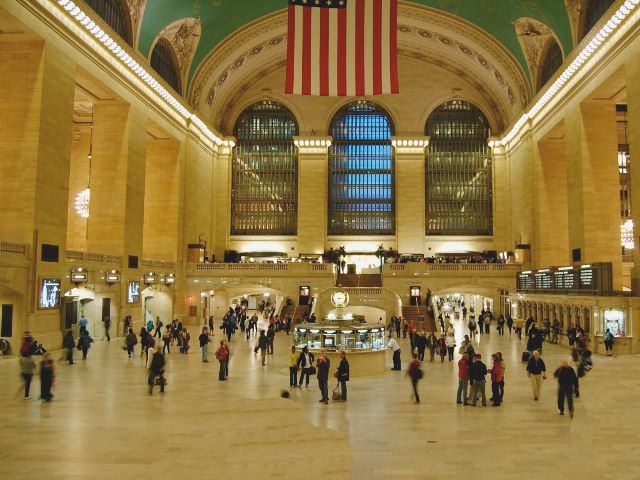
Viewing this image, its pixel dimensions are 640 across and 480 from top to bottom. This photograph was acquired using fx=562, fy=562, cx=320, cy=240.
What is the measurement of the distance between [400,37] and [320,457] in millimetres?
33393

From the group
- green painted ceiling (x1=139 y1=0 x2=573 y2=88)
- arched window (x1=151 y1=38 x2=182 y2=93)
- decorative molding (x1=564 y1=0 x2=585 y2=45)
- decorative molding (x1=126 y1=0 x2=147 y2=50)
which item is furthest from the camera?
arched window (x1=151 y1=38 x2=182 y2=93)

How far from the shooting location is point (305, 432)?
838cm

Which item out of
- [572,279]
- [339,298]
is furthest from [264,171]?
[572,279]

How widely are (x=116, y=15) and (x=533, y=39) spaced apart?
20.4m

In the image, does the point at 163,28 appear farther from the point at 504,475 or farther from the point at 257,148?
the point at 504,475

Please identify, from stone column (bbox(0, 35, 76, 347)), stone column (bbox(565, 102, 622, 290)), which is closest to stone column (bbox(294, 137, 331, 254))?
stone column (bbox(565, 102, 622, 290))

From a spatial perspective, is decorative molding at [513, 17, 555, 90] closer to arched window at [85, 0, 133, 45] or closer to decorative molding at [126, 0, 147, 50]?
decorative molding at [126, 0, 147, 50]

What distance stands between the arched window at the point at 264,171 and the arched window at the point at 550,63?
16.6 meters

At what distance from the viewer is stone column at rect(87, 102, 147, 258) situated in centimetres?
2462

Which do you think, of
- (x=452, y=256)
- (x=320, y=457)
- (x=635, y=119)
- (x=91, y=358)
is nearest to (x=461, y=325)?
(x=452, y=256)

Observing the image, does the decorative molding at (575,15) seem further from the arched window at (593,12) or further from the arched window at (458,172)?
the arched window at (458,172)

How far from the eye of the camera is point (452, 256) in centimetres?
3775

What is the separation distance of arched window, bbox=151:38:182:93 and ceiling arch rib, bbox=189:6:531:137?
1.56 meters

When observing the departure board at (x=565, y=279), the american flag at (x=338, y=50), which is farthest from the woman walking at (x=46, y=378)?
the departure board at (x=565, y=279)
